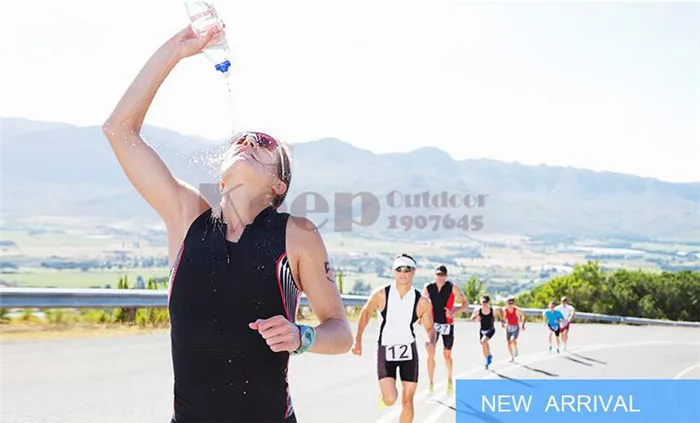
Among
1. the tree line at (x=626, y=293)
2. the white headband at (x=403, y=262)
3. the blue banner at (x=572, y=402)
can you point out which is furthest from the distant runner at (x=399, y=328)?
the tree line at (x=626, y=293)

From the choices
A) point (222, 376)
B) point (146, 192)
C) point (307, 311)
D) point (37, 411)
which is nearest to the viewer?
point (222, 376)

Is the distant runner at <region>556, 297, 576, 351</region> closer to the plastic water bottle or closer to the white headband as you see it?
the white headband

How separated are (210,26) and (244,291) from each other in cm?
106

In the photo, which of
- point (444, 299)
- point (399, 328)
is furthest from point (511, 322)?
point (399, 328)

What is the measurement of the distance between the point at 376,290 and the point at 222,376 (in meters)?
7.88

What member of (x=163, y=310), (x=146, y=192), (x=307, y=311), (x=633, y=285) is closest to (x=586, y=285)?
(x=633, y=285)

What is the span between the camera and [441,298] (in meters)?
16.0

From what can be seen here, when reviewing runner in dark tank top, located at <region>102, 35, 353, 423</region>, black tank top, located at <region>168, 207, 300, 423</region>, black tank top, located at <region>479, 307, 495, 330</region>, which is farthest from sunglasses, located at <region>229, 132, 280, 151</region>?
black tank top, located at <region>479, 307, 495, 330</region>

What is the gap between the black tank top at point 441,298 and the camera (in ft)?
52.3

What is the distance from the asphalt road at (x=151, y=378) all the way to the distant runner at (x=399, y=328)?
0.54 metres

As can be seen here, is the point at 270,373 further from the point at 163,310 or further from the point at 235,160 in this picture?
the point at 163,310

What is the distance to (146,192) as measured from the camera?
371cm

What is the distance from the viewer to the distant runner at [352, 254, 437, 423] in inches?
416

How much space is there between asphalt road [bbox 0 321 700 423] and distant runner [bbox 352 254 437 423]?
54 cm
